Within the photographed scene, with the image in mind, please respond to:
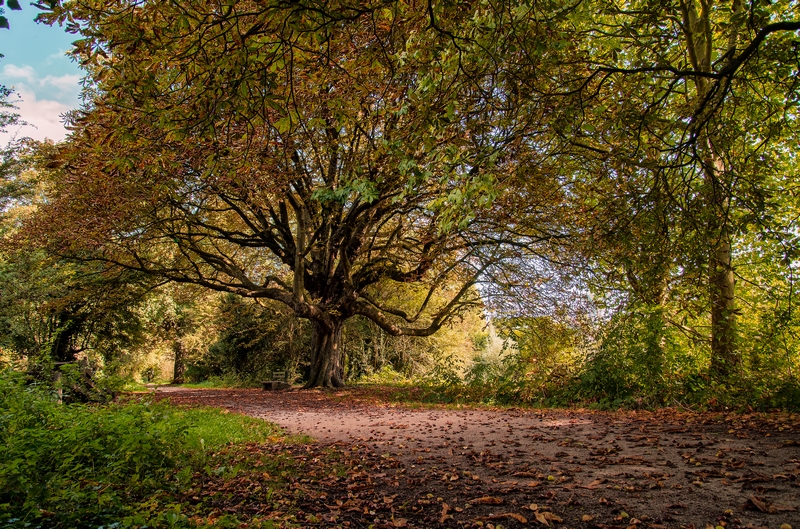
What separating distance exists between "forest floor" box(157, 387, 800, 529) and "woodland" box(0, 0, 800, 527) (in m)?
0.99

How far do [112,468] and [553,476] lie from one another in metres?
4.17

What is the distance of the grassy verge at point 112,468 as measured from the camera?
312 centimetres

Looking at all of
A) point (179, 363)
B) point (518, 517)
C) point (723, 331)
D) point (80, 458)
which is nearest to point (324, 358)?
point (80, 458)

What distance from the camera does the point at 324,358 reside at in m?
16.0

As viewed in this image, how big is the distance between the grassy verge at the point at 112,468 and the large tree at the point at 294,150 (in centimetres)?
252

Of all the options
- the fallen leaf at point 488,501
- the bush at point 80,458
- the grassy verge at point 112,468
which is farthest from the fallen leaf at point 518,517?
the bush at point 80,458

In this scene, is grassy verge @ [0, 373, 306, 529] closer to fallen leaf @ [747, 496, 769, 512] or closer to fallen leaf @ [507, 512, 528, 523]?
fallen leaf @ [507, 512, 528, 523]

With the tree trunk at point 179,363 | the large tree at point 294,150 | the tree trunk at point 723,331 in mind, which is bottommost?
the tree trunk at point 179,363

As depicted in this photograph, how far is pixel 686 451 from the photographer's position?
176 inches

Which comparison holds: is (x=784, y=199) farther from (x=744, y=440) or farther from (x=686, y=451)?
(x=686, y=451)

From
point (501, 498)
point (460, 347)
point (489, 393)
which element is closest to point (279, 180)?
point (489, 393)

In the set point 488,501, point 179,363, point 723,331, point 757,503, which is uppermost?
point 723,331

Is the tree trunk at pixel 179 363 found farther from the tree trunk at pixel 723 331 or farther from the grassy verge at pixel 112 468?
the tree trunk at pixel 723 331

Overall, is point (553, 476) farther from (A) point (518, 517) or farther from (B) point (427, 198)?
(B) point (427, 198)
